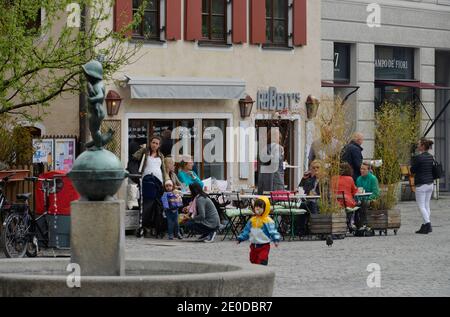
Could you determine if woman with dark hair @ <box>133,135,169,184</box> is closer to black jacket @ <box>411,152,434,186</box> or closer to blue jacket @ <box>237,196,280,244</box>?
black jacket @ <box>411,152,434,186</box>

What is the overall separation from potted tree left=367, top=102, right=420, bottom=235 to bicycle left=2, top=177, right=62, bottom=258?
6612 mm

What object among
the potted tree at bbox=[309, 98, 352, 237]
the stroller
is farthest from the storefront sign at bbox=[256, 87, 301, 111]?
the stroller

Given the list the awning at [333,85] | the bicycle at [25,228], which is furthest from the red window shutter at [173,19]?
the bicycle at [25,228]

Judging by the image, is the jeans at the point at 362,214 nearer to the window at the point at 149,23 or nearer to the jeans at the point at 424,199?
the jeans at the point at 424,199

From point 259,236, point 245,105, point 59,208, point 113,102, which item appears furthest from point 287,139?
point 259,236

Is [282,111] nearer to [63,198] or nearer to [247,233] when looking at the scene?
[63,198]

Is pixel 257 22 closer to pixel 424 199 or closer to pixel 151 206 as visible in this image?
pixel 424 199

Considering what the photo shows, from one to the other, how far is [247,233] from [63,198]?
536 cm

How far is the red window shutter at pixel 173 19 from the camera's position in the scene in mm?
34375

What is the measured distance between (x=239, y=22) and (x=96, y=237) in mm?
22244

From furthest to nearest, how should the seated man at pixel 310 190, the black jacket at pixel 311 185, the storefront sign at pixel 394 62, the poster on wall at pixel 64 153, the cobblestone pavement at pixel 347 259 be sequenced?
1. the storefront sign at pixel 394 62
2. the poster on wall at pixel 64 153
3. the black jacket at pixel 311 185
4. the seated man at pixel 310 190
5. the cobblestone pavement at pixel 347 259

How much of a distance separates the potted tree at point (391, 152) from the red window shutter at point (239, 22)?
3.70 m

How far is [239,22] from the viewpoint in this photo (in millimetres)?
35812
